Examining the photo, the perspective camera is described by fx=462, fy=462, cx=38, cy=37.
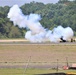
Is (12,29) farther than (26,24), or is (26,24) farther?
(12,29)

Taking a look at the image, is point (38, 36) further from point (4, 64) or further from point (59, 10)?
point (59, 10)

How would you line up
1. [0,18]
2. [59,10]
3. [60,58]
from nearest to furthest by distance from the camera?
[60,58], [0,18], [59,10]

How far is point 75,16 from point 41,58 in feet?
352

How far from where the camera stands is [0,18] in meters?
151

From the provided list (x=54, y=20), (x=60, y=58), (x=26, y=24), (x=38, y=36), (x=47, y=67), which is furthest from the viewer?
(x=54, y=20)

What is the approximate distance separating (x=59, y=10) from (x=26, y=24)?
350 feet

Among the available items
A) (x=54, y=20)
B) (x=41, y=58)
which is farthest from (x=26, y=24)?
(x=54, y=20)

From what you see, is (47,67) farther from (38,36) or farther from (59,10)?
(59,10)

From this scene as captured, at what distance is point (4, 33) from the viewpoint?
6102 inches

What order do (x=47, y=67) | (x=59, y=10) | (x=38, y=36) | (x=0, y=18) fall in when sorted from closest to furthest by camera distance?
(x=47, y=67), (x=38, y=36), (x=0, y=18), (x=59, y=10)

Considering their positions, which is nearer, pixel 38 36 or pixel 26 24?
pixel 26 24

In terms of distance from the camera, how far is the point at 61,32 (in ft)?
330

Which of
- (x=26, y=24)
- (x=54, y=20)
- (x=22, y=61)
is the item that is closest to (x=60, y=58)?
(x=22, y=61)

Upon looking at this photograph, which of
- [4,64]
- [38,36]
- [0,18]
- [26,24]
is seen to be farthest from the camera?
[0,18]
